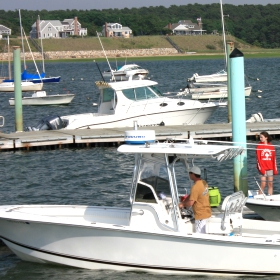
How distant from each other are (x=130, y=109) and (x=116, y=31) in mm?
166147

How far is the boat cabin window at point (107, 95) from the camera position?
26539mm

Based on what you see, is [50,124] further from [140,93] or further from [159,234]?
[159,234]

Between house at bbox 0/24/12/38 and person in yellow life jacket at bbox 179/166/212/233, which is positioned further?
house at bbox 0/24/12/38

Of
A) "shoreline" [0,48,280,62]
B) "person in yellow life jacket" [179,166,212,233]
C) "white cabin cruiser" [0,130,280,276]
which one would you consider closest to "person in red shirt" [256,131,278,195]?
"white cabin cruiser" [0,130,280,276]

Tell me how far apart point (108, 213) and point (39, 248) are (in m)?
1.37

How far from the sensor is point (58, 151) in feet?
78.6

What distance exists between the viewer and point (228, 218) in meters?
12.1

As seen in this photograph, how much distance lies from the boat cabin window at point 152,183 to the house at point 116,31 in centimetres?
17675

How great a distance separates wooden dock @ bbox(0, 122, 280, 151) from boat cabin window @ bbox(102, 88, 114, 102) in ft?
6.96

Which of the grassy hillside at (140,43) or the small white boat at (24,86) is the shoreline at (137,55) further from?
the small white boat at (24,86)

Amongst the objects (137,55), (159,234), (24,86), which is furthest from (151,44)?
(159,234)

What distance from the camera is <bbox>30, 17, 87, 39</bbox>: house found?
17900 centimetres

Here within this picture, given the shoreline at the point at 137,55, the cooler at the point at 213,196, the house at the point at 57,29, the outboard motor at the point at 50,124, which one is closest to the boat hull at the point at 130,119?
the outboard motor at the point at 50,124

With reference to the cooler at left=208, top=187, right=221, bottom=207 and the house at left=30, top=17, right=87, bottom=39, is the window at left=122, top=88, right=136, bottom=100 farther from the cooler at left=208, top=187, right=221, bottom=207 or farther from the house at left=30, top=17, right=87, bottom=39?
the house at left=30, top=17, right=87, bottom=39
